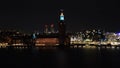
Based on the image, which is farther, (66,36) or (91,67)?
(66,36)

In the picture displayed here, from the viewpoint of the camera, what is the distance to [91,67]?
52.6m

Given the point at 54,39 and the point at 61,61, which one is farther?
the point at 54,39

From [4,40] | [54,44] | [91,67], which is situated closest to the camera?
[91,67]

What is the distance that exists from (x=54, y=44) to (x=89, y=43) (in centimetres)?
1606

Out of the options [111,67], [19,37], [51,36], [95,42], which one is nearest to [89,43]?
[95,42]

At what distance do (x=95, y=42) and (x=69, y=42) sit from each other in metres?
15.8

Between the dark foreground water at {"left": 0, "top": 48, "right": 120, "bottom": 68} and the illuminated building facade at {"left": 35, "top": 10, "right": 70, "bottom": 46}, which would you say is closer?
the dark foreground water at {"left": 0, "top": 48, "right": 120, "bottom": 68}

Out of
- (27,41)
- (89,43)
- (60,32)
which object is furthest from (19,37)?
(89,43)

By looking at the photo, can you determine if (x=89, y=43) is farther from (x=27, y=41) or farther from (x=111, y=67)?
(x=111, y=67)

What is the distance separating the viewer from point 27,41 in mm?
171250

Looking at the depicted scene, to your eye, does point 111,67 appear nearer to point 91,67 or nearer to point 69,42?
point 91,67

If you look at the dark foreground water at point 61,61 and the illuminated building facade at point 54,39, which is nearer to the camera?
the dark foreground water at point 61,61

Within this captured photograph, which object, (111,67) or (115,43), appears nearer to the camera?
(111,67)

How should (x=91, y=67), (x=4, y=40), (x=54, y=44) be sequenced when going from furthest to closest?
1. (x=54, y=44)
2. (x=4, y=40)
3. (x=91, y=67)
